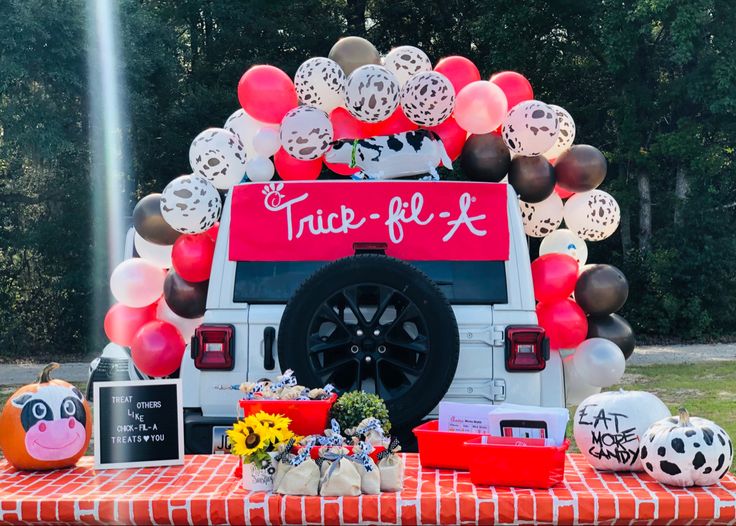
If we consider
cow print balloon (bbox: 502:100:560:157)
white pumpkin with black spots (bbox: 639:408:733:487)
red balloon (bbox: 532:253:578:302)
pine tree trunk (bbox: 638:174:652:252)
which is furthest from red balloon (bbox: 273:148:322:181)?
pine tree trunk (bbox: 638:174:652:252)

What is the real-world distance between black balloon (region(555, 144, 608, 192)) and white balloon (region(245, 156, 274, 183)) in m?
1.99

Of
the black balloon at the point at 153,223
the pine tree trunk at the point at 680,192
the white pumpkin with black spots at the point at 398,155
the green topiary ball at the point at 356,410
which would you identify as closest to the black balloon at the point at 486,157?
the white pumpkin with black spots at the point at 398,155

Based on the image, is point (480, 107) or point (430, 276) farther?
point (480, 107)

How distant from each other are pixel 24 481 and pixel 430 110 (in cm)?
343

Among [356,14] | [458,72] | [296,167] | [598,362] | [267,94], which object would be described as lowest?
[598,362]

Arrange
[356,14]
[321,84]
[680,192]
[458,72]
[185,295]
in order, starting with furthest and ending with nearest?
[356,14] → [680,192] → [458,72] → [321,84] → [185,295]

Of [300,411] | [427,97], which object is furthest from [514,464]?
[427,97]

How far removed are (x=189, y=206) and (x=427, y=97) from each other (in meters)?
1.61

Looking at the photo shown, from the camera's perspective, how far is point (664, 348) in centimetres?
1853

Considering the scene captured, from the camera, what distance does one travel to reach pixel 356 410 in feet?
13.5

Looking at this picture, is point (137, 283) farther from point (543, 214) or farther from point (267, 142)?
point (543, 214)

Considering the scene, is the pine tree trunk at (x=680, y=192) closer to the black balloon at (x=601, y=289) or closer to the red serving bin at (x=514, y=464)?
the black balloon at (x=601, y=289)

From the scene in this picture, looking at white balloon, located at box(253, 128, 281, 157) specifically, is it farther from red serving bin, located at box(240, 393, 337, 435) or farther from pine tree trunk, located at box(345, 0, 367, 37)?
pine tree trunk, located at box(345, 0, 367, 37)

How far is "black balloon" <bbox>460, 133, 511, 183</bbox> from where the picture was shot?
6566 millimetres
